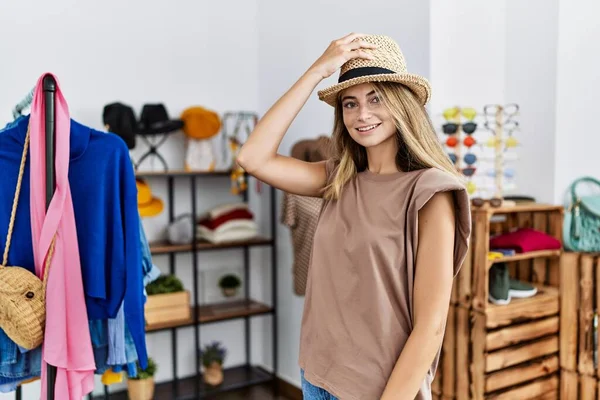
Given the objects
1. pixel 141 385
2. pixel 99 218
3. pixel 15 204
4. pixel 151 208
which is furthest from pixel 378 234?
pixel 141 385

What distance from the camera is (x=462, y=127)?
251 centimetres

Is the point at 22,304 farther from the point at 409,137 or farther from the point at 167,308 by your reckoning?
the point at 167,308

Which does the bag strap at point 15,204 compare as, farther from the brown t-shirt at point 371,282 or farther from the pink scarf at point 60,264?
the brown t-shirt at point 371,282

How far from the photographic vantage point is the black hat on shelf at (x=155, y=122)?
3229mm

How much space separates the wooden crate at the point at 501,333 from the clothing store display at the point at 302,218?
0.86 meters

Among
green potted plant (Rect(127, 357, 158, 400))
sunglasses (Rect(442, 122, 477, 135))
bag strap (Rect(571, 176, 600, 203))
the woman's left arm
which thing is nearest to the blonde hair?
the woman's left arm

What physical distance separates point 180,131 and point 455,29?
1.71 metres

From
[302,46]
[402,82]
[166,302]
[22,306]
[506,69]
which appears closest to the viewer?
[402,82]

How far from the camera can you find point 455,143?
254 cm

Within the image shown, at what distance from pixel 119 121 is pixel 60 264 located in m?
1.53

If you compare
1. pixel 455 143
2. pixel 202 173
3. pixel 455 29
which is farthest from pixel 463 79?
pixel 202 173

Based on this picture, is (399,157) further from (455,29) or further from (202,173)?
(202,173)

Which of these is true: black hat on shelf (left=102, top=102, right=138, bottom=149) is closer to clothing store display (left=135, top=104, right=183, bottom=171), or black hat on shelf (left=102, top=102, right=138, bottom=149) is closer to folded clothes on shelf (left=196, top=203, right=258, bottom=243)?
clothing store display (left=135, top=104, right=183, bottom=171)

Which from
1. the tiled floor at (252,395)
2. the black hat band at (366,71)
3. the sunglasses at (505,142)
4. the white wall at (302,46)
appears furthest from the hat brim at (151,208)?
the black hat band at (366,71)
